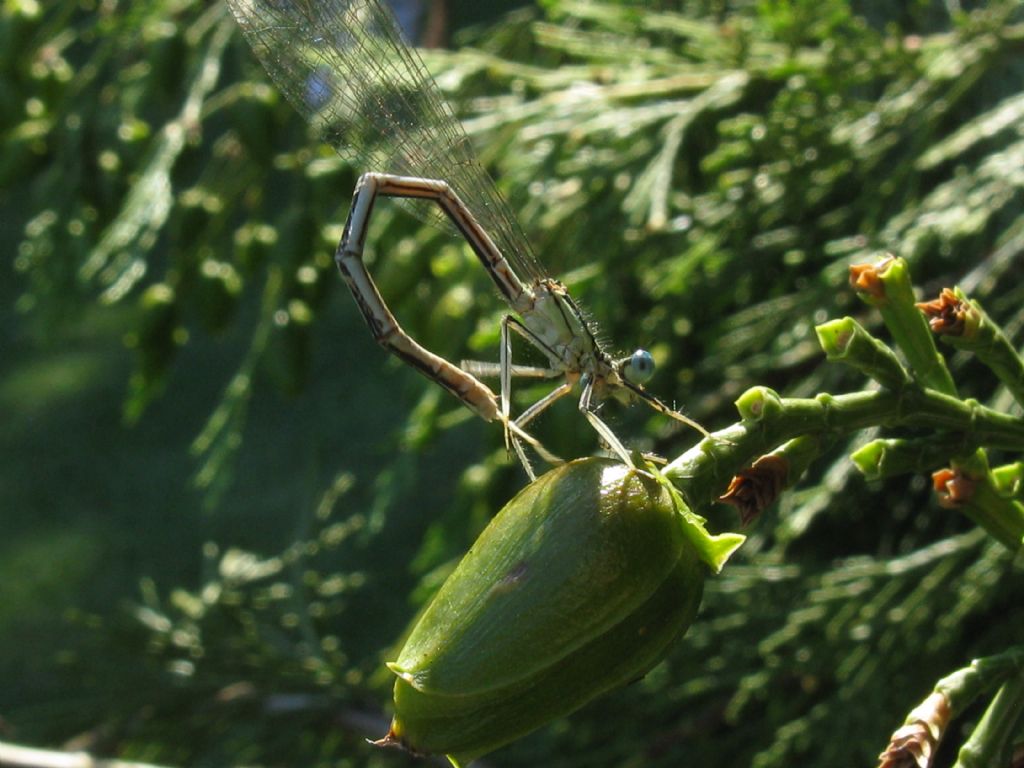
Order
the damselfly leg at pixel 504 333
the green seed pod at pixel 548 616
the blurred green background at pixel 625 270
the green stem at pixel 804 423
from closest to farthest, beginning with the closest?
1. the green seed pod at pixel 548 616
2. the green stem at pixel 804 423
3. the damselfly leg at pixel 504 333
4. the blurred green background at pixel 625 270

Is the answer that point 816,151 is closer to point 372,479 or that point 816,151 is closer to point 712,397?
point 712,397

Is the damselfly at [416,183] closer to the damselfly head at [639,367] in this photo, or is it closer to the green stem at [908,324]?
the damselfly head at [639,367]

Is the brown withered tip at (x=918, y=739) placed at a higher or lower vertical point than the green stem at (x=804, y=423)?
lower

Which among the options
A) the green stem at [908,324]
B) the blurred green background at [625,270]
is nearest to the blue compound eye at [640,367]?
the green stem at [908,324]

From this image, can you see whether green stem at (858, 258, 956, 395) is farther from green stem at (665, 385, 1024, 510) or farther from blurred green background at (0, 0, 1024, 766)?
blurred green background at (0, 0, 1024, 766)

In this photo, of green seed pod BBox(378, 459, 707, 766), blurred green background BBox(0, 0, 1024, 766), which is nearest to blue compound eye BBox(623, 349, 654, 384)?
green seed pod BBox(378, 459, 707, 766)

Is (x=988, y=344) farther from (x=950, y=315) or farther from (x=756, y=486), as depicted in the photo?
(x=756, y=486)

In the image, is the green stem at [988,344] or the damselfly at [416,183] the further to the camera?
the damselfly at [416,183]

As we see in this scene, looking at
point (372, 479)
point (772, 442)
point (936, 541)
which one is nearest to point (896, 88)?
point (936, 541)
